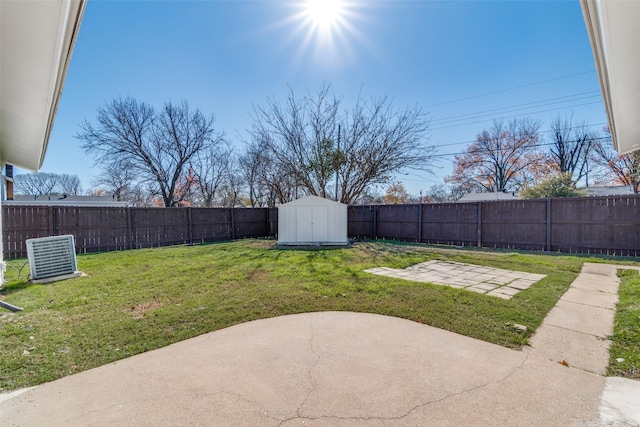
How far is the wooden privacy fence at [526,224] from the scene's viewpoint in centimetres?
772

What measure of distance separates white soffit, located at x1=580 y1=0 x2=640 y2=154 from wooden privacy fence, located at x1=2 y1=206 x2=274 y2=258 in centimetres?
1190

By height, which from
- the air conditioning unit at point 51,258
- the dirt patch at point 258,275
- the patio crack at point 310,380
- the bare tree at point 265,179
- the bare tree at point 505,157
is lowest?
the patio crack at point 310,380

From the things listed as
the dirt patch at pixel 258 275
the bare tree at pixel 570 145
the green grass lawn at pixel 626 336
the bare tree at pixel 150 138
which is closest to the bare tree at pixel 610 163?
the bare tree at pixel 570 145

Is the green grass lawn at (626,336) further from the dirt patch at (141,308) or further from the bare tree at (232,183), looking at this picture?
the bare tree at (232,183)

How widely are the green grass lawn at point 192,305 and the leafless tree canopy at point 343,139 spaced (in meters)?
8.79

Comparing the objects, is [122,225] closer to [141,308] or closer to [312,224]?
[312,224]

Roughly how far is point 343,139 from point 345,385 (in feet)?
43.9

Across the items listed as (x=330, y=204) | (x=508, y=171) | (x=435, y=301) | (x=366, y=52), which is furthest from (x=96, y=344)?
(x=508, y=171)

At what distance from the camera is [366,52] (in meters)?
9.66

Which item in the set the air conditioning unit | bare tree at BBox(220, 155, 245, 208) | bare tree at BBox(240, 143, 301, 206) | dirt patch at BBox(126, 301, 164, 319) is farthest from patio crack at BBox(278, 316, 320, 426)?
bare tree at BBox(220, 155, 245, 208)

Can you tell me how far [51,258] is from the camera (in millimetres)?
5289

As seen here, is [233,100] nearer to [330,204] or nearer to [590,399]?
[330,204]

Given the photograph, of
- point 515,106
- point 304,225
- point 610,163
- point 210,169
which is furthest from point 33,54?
point 610,163

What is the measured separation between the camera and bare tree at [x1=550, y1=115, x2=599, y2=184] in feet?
76.2
